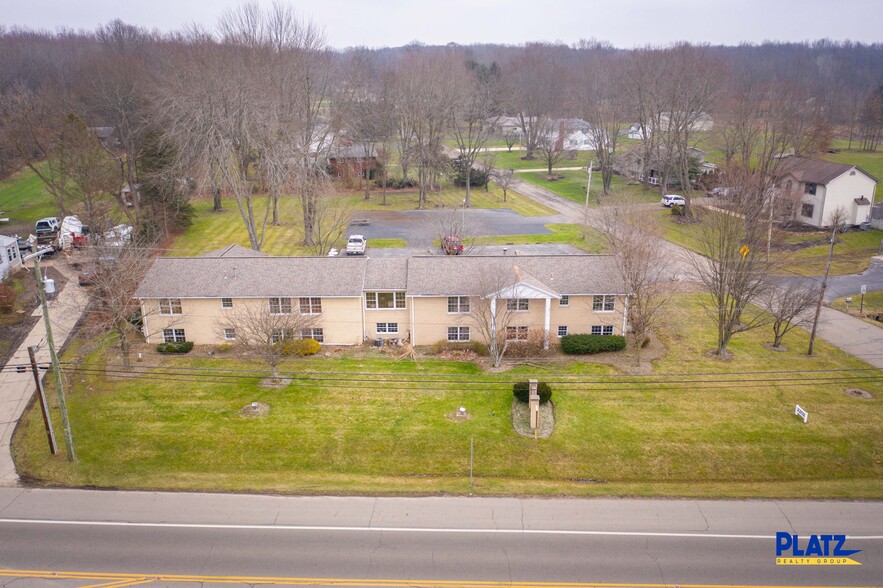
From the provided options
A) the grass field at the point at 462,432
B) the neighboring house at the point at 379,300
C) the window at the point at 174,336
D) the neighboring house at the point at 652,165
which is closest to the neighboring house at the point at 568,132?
the neighboring house at the point at 652,165

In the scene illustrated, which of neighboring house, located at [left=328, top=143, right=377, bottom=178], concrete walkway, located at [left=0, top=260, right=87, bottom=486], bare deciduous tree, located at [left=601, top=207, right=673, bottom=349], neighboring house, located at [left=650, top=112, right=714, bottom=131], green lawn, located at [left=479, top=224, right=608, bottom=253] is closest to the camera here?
concrete walkway, located at [left=0, top=260, right=87, bottom=486]

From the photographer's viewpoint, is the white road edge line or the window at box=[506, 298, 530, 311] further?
the window at box=[506, 298, 530, 311]

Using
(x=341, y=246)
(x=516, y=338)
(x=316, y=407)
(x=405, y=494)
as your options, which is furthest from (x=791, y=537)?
(x=341, y=246)

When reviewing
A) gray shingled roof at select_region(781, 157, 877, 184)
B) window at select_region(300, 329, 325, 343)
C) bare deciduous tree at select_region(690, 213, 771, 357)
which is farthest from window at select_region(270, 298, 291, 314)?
gray shingled roof at select_region(781, 157, 877, 184)

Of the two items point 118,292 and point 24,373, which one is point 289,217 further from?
point 24,373

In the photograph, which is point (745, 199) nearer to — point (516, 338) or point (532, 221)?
point (516, 338)

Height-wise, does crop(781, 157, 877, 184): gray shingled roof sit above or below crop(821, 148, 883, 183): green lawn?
above

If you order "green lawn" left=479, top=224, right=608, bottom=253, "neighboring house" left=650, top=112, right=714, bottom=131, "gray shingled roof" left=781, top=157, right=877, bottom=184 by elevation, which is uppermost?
"neighboring house" left=650, top=112, right=714, bottom=131

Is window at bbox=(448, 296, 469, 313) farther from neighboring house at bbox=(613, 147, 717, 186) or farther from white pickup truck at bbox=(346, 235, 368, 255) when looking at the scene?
neighboring house at bbox=(613, 147, 717, 186)
